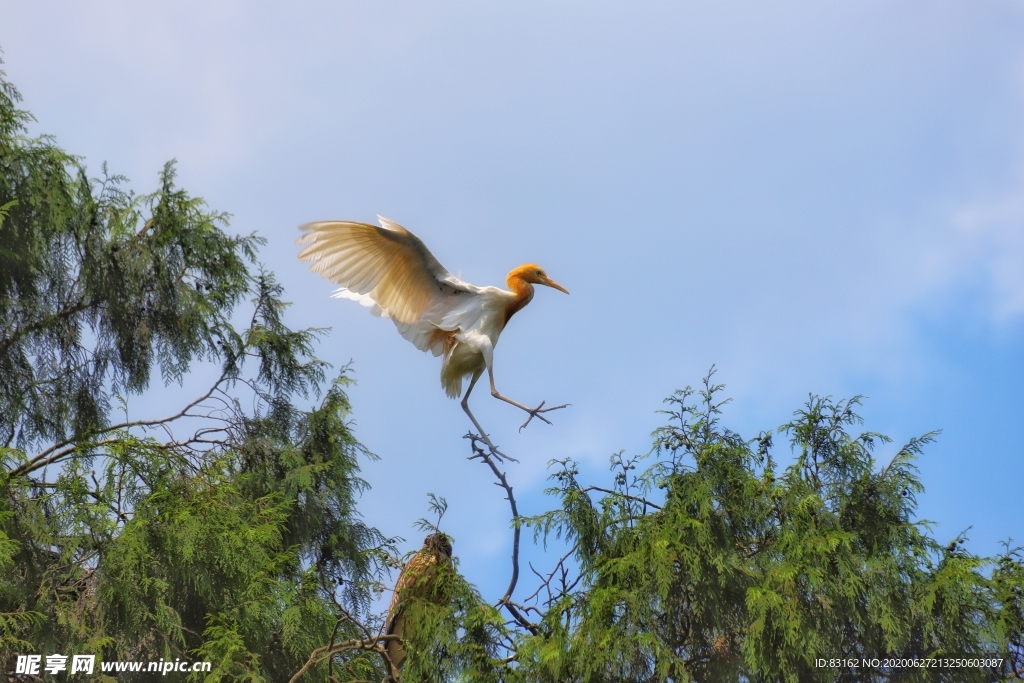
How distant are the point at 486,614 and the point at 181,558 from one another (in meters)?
1.54

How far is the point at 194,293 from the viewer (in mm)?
7527

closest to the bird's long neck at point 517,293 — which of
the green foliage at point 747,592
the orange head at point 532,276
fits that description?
the orange head at point 532,276

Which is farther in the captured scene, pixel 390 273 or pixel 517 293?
pixel 517 293

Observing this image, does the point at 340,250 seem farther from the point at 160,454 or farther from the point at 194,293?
the point at 194,293

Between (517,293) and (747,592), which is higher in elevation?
(517,293)

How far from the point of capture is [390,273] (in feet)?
18.5

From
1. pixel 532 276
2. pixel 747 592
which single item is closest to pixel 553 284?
pixel 532 276

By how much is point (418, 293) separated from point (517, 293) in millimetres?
522

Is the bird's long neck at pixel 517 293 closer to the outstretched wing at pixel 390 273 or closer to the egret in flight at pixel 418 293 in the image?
the egret in flight at pixel 418 293

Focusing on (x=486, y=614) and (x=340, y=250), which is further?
(x=340, y=250)

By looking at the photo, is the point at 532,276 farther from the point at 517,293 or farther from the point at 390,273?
the point at 390,273

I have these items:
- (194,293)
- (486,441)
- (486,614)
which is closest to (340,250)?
(486,441)

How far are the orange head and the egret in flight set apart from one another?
96 mm

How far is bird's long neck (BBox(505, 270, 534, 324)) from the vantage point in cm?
584
